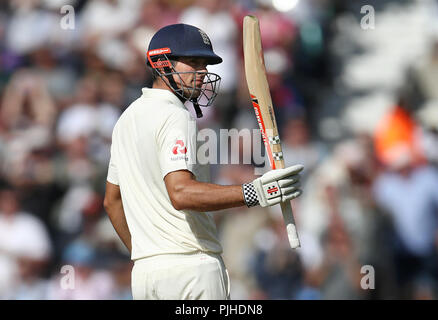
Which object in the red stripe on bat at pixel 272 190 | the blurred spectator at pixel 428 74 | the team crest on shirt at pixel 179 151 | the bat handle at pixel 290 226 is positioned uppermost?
the blurred spectator at pixel 428 74

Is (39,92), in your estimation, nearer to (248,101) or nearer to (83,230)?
(83,230)

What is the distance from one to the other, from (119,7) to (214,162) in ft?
6.56

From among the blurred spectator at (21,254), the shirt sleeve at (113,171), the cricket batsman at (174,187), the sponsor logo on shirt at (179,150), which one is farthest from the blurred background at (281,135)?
the sponsor logo on shirt at (179,150)

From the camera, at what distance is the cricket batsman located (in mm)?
3133

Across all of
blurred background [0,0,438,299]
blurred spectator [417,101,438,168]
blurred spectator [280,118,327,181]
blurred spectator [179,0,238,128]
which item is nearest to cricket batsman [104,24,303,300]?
blurred background [0,0,438,299]

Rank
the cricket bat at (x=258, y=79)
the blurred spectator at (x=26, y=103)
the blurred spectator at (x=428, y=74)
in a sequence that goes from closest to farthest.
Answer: the cricket bat at (x=258, y=79) → the blurred spectator at (x=428, y=74) → the blurred spectator at (x=26, y=103)

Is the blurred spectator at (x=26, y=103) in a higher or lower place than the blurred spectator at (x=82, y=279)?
higher

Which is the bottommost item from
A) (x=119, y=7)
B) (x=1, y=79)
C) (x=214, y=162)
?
(x=214, y=162)

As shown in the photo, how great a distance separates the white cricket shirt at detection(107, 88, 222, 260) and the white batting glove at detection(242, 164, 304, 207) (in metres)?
0.28

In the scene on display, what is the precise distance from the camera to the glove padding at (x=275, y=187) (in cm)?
313

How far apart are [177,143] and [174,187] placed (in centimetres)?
21

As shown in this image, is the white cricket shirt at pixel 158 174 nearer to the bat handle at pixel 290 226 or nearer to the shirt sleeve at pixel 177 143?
the shirt sleeve at pixel 177 143

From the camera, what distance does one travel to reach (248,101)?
656 cm
